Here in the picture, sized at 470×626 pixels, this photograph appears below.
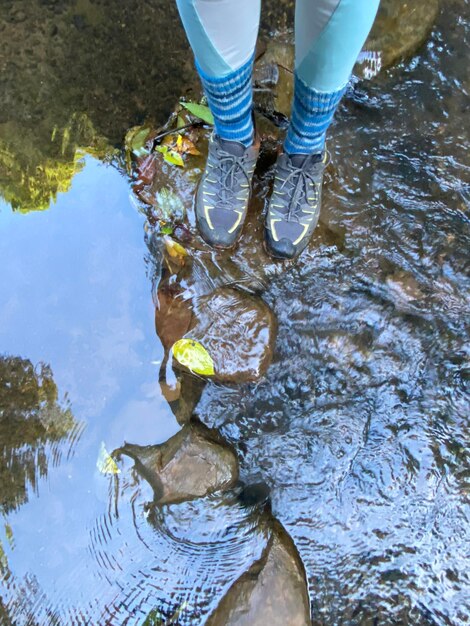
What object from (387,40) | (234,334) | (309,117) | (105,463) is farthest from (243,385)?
(387,40)

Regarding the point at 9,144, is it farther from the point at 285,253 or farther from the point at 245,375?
the point at 245,375

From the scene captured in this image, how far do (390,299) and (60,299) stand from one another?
1.28 m

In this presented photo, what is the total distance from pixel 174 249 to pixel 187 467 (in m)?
0.82

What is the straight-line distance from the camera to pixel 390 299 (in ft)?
6.16

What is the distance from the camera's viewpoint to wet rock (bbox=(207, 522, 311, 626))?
61.5 inches

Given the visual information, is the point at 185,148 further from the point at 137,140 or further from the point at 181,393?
the point at 181,393

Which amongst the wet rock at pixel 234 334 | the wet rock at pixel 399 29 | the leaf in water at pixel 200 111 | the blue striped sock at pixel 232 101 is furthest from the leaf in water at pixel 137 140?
the wet rock at pixel 399 29

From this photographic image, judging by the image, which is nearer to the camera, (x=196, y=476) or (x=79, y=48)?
(x=196, y=476)

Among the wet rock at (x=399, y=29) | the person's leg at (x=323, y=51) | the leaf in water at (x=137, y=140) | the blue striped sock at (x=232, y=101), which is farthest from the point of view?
the wet rock at (x=399, y=29)

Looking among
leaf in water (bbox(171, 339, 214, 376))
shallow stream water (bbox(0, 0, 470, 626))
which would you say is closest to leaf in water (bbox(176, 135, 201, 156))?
shallow stream water (bbox(0, 0, 470, 626))

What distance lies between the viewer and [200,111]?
2.04m

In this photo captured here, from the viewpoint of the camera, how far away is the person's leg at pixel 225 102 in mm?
A: 1239

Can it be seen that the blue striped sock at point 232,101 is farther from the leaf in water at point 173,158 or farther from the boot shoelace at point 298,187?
the leaf in water at point 173,158

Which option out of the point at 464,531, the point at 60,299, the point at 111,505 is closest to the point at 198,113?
the point at 60,299
